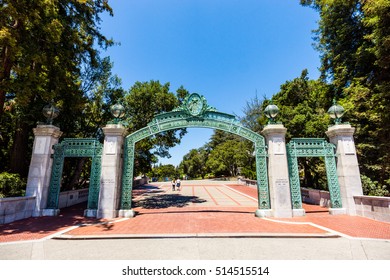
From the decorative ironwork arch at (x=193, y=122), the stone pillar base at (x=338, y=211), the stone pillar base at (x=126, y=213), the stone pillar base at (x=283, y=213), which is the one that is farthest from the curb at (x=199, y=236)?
the decorative ironwork arch at (x=193, y=122)

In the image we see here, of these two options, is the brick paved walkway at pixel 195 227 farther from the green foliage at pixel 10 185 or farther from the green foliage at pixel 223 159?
the green foliage at pixel 223 159

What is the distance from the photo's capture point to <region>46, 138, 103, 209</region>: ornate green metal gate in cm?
889

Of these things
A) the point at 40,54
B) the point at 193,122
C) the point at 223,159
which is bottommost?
the point at 193,122

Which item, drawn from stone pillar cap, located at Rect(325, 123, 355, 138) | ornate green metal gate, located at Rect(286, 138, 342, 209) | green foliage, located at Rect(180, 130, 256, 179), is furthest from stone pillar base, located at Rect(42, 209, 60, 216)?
green foliage, located at Rect(180, 130, 256, 179)

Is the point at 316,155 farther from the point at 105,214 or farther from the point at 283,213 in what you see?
the point at 105,214

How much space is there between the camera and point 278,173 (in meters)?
8.73

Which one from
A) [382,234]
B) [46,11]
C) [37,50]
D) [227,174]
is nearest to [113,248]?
[382,234]

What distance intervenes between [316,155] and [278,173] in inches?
94.0

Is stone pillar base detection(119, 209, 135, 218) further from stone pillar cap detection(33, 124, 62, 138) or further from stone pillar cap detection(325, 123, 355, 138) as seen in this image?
stone pillar cap detection(325, 123, 355, 138)

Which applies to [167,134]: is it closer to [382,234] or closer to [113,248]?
[113,248]

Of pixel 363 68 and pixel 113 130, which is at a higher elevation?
pixel 363 68

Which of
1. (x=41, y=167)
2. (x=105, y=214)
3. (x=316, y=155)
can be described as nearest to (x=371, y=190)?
(x=316, y=155)

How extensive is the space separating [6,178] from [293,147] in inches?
545

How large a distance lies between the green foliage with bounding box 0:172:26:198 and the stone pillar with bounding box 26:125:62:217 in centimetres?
101
